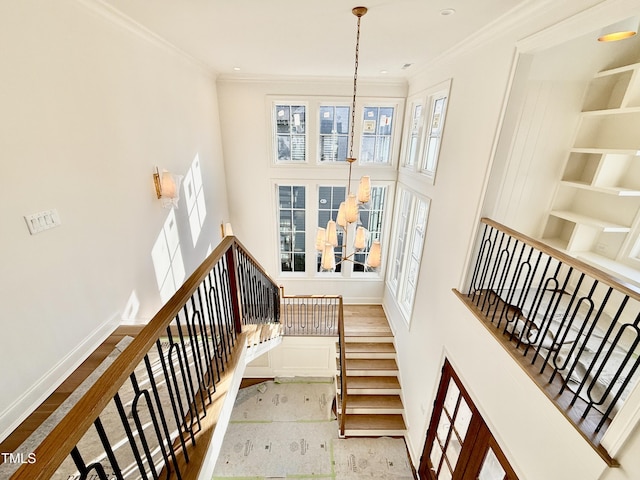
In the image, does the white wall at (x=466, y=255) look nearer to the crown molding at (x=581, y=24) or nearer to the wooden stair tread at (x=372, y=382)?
the crown molding at (x=581, y=24)

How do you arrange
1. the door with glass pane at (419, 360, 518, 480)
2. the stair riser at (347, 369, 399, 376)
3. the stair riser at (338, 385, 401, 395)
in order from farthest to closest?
the stair riser at (347, 369, 399, 376), the stair riser at (338, 385, 401, 395), the door with glass pane at (419, 360, 518, 480)

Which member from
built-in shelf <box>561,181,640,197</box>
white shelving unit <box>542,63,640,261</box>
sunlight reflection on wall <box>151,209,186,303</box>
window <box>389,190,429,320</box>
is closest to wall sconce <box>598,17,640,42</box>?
white shelving unit <box>542,63,640,261</box>

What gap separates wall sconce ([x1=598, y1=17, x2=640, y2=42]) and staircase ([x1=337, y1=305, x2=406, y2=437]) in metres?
4.75

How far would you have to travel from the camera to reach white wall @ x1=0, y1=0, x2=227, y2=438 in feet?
5.24

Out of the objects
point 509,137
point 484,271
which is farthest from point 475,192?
point 484,271

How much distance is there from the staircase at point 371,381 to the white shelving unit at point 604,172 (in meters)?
3.31

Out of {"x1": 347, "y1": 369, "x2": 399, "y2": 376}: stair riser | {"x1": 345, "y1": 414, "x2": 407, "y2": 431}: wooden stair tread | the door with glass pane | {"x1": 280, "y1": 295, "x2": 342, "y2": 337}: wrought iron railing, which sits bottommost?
{"x1": 345, "y1": 414, "x2": 407, "y2": 431}: wooden stair tread

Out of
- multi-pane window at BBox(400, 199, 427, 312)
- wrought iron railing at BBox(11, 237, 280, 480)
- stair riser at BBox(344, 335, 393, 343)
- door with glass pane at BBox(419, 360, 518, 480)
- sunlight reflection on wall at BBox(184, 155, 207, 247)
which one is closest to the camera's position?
wrought iron railing at BBox(11, 237, 280, 480)

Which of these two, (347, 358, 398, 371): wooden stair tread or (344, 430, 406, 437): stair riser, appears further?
(347, 358, 398, 371): wooden stair tread

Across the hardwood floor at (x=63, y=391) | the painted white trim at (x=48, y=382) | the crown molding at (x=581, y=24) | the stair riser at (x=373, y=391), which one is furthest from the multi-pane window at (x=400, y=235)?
the painted white trim at (x=48, y=382)

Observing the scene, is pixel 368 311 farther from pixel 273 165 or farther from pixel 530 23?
pixel 530 23

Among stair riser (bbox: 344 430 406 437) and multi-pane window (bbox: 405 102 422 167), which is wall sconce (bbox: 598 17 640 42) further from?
stair riser (bbox: 344 430 406 437)

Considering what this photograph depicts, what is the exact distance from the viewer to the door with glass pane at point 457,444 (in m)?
2.34

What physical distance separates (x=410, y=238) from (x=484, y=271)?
86.1 inches
